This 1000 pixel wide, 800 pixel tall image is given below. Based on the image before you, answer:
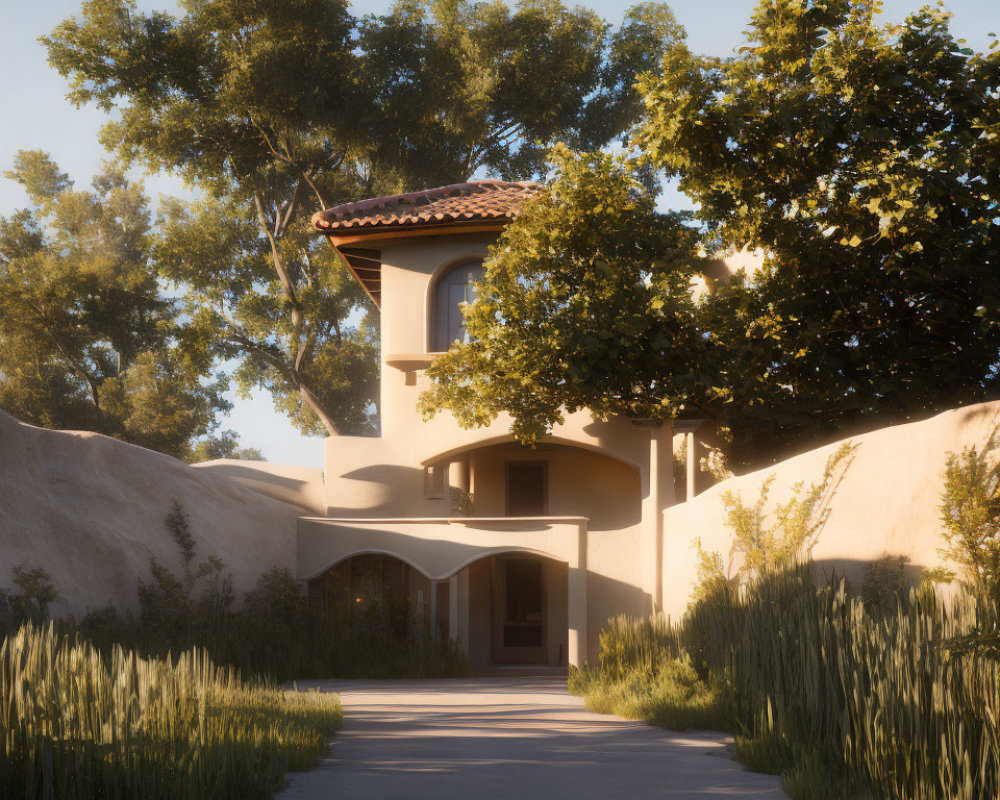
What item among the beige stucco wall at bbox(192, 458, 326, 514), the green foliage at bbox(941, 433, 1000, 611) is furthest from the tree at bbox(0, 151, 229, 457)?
the green foliage at bbox(941, 433, 1000, 611)

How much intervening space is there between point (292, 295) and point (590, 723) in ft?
76.9

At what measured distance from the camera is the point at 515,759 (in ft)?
29.2

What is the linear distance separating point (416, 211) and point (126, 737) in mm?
16161

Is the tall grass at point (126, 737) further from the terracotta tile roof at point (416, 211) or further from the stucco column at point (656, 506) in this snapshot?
the terracotta tile roof at point (416, 211)

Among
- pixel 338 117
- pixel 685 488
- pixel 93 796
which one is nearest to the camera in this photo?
pixel 93 796

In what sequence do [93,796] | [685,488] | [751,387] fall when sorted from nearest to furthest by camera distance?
1. [93,796]
2. [751,387]
3. [685,488]

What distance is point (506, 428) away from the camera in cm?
1975

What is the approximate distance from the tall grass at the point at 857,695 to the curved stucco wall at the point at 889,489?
1.26m

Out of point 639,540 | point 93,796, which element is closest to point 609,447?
point 639,540

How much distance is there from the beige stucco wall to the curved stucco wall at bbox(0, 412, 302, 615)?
1769 mm

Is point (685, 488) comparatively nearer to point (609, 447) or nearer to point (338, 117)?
point (609, 447)

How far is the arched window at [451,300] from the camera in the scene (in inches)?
840

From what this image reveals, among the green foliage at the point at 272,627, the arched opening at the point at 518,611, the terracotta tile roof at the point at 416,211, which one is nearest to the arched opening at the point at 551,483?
the arched opening at the point at 518,611

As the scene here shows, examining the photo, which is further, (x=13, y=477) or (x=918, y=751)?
(x=13, y=477)
